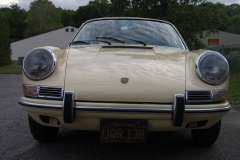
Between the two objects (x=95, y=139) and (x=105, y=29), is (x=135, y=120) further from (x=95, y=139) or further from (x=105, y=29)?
(x=105, y=29)

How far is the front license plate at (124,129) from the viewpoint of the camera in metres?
2.14

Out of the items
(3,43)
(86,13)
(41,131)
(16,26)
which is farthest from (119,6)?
(86,13)

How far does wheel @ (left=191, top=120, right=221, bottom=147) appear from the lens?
2.59 meters

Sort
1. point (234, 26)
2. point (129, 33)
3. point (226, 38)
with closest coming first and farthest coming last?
point (129, 33), point (226, 38), point (234, 26)

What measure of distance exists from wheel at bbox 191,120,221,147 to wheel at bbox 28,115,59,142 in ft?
5.02

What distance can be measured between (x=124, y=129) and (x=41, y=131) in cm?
98

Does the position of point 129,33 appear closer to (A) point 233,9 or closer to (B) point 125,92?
(B) point 125,92

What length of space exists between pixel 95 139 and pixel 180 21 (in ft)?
62.5

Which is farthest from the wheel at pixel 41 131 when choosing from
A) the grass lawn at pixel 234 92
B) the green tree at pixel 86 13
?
the green tree at pixel 86 13

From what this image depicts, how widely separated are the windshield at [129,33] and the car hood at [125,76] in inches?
22.9

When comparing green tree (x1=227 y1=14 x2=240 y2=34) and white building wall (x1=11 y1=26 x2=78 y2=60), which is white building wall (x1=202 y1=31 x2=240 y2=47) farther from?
green tree (x1=227 y1=14 x2=240 y2=34)

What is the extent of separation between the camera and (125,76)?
2215 mm

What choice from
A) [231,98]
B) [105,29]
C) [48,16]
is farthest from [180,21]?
[48,16]

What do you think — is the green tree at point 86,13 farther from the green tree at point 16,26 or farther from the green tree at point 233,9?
the green tree at point 233,9
